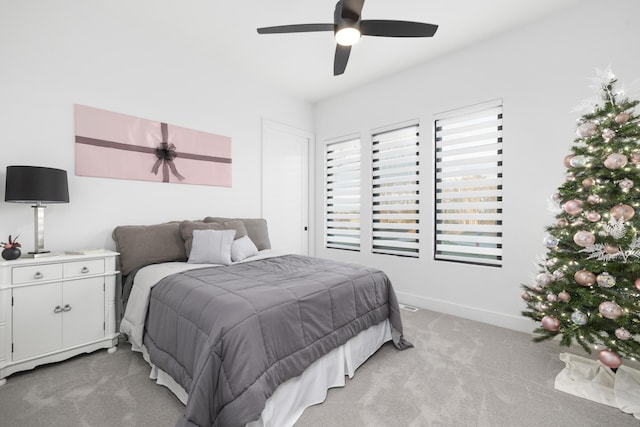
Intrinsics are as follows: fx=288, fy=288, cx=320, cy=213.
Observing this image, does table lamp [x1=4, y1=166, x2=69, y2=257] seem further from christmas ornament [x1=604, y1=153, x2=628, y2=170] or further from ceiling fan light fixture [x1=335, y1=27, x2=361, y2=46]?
christmas ornament [x1=604, y1=153, x2=628, y2=170]

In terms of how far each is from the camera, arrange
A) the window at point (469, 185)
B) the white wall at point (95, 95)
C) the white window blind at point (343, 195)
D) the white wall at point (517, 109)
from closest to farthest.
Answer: the white wall at point (95, 95), the white wall at point (517, 109), the window at point (469, 185), the white window blind at point (343, 195)

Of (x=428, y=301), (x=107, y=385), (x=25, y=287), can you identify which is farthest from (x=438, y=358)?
(x=25, y=287)

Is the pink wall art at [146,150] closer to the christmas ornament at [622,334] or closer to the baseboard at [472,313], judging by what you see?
the baseboard at [472,313]

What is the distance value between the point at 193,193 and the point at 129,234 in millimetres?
875

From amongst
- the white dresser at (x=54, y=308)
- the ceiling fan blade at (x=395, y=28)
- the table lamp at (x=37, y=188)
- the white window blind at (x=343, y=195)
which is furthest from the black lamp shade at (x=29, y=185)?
the white window blind at (x=343, y=195)

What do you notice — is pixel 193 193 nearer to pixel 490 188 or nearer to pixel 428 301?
pixel 428 301

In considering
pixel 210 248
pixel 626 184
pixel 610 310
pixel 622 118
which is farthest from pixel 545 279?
pixel 210 248

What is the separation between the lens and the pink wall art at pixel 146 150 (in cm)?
262

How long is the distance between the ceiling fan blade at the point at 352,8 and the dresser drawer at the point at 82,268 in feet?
8.45

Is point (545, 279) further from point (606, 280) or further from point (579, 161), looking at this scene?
point (579, 161)

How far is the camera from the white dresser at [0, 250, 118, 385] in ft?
6.38

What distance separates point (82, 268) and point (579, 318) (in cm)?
357

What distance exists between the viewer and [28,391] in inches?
72.6

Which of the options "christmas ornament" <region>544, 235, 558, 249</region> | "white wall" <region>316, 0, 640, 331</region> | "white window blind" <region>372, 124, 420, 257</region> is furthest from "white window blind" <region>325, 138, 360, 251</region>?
"christmas ornament" <region>544, 235, 558, 249</region>
